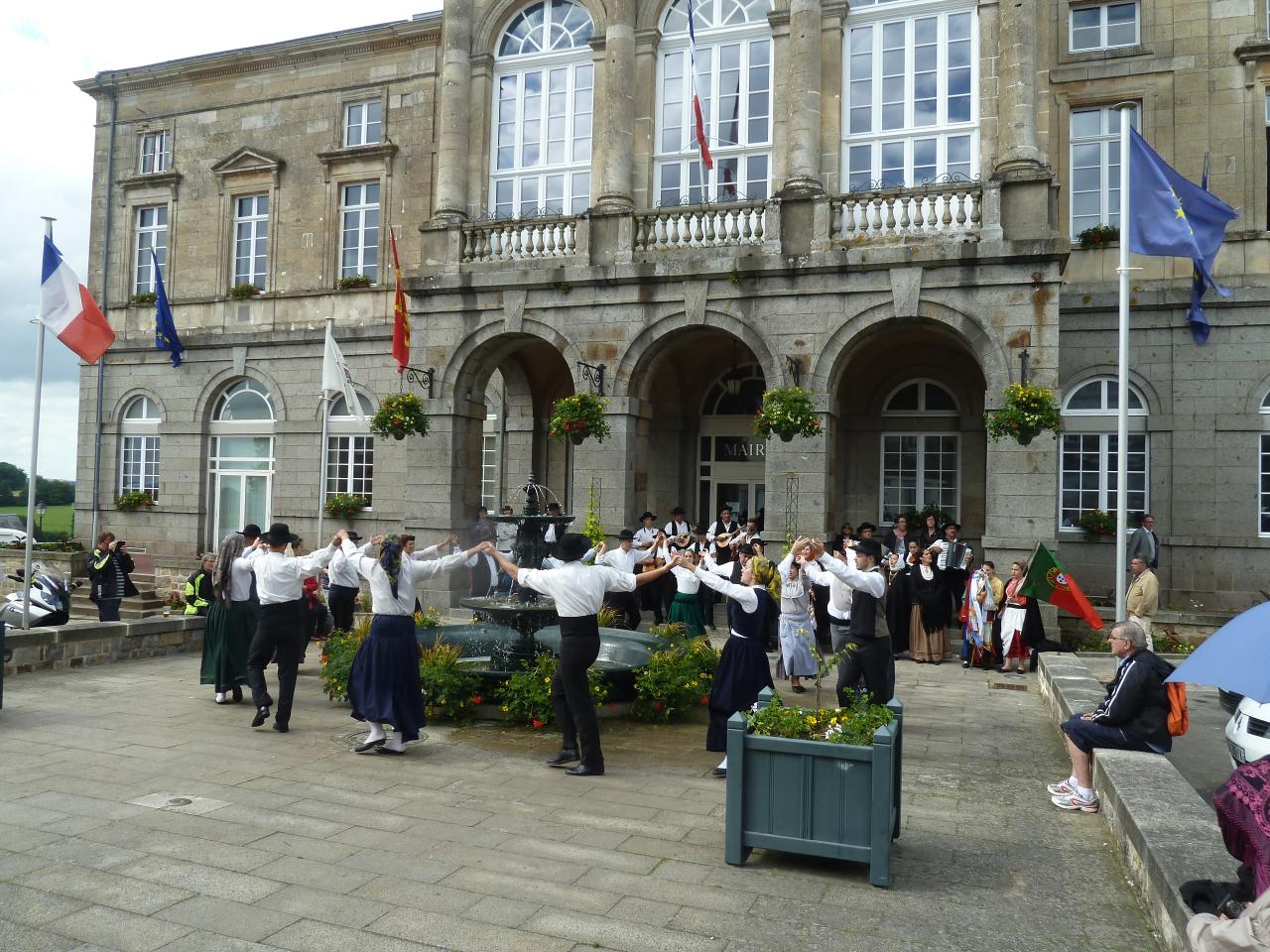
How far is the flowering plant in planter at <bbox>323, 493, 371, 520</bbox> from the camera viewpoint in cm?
2233

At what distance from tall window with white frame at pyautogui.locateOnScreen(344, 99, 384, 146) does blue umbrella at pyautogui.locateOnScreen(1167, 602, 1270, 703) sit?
875 inches

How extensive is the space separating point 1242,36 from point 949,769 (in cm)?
1566

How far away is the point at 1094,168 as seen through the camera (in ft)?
59.7

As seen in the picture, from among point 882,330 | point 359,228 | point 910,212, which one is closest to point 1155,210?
point 910,212

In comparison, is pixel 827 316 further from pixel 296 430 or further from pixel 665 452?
pixel 296 430

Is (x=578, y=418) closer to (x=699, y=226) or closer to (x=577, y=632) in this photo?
(x=699, y=226)

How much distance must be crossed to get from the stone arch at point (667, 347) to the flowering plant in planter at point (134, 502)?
13.9 metres

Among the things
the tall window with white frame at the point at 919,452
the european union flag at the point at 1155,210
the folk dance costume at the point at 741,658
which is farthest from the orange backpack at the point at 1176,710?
the tall window with white frame at the point at 919,452

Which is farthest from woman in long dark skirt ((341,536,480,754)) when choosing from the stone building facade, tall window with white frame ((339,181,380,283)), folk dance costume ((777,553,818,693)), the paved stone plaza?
tall window with white frame ((339,181,380,283))

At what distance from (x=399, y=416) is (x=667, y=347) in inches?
196

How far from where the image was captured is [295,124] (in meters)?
23.8

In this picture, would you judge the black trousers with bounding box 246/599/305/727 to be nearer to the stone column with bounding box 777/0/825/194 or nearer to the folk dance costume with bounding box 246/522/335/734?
the folk dance costume with bounding box 246/522/335/734

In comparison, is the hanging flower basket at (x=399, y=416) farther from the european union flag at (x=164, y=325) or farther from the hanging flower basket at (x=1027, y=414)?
the hanging flower basket at (x=1027, y=414)

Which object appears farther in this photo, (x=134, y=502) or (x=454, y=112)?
(x=134, y=502)
